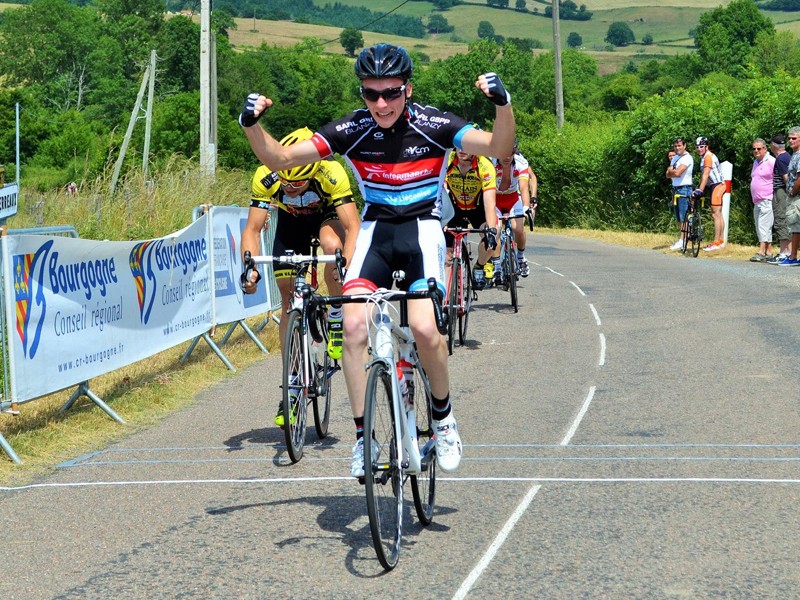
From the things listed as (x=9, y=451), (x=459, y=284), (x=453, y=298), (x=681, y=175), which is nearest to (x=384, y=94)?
(x=9, y=451)

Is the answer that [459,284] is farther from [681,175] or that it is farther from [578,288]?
[681,175]

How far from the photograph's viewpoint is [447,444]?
6227 millimetres

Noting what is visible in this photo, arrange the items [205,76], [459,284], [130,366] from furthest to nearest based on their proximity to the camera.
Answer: [205,76] < [459,284] < [130,366]

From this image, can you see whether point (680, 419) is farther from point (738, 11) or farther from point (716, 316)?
point (738, 11)

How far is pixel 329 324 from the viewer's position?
8617 mm

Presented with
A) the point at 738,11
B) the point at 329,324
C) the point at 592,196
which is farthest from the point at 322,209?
the point at 738,11

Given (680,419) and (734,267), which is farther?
(734,267)

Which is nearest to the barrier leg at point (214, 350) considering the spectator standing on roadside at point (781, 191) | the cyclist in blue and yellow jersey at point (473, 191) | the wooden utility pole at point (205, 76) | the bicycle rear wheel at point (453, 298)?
the bicycle rear wheel at point (453, 298)

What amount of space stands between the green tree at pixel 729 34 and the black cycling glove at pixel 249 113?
4899 inches

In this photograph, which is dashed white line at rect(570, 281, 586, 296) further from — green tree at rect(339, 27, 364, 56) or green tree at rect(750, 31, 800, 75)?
green tree at rect(339, 27, 364, 56)

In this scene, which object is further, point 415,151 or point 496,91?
point 415,151

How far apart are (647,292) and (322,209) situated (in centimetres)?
947

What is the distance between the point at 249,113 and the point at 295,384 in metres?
2.51

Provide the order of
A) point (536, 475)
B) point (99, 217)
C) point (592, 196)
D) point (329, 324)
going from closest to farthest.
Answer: point (536, 475)
point (329, 324)
point (99, 217)
point (592, 196)
